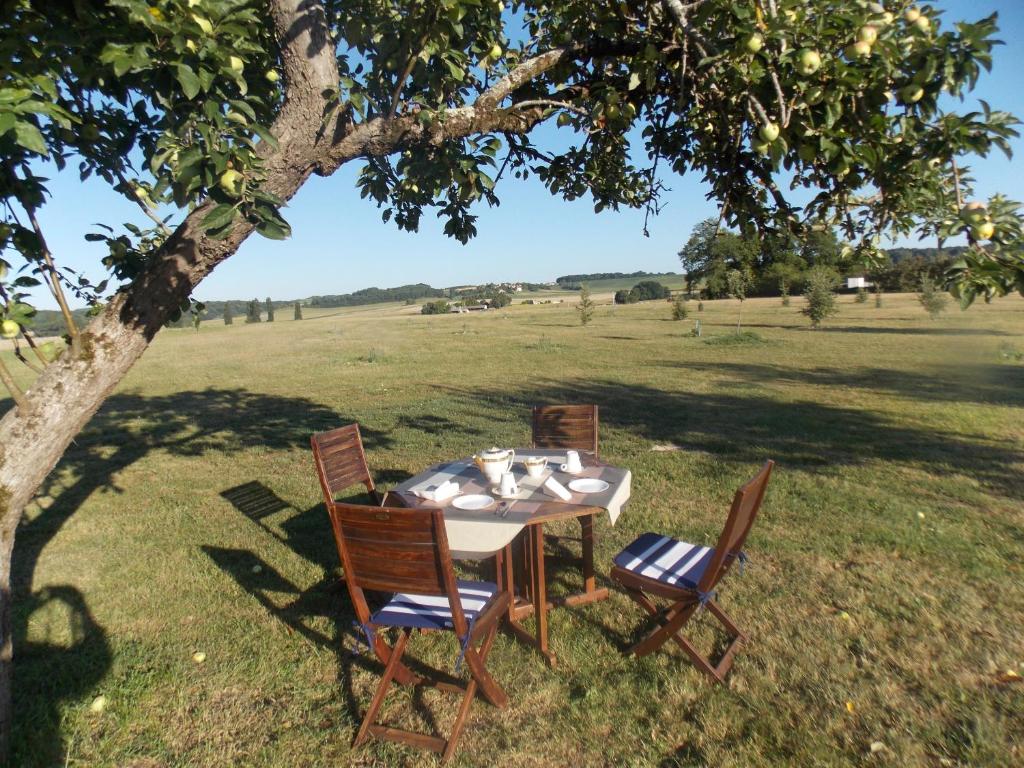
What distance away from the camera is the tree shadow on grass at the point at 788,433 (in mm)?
6891

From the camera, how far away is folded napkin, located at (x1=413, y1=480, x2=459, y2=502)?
3297mm

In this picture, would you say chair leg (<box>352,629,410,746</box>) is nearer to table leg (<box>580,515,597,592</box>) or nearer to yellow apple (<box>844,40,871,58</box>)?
table leg (<box>580,515,597,592</box>)

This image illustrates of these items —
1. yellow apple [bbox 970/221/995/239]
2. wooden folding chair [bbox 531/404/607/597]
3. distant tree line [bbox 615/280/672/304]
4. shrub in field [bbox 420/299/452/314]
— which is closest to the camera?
yellow apple [bbox 970/221/995/239]

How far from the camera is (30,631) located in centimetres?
381

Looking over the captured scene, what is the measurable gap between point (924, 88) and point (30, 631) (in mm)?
5627

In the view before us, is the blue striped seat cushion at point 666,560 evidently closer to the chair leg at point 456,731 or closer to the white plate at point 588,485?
the white plate at point 588,485

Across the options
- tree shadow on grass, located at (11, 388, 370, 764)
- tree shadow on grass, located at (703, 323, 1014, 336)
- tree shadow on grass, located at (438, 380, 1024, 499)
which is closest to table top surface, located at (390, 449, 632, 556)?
tree shadow on grass, located at (11, 388, 370, 764)

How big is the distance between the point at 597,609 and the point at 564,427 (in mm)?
1704

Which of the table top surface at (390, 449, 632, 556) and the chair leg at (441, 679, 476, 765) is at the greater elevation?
the table top surface at (390, 449, 632, 556)

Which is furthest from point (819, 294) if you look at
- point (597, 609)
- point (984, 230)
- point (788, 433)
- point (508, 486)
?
point (984, 230)

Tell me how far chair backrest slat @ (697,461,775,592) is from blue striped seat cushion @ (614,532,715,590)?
18 cm

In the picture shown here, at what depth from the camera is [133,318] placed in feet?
9.30

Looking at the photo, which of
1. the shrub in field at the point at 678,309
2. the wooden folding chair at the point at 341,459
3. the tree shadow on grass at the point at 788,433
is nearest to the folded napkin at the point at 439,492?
the wooden folding chair at the point at 341,459

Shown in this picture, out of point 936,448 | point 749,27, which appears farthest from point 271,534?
point 936,448
